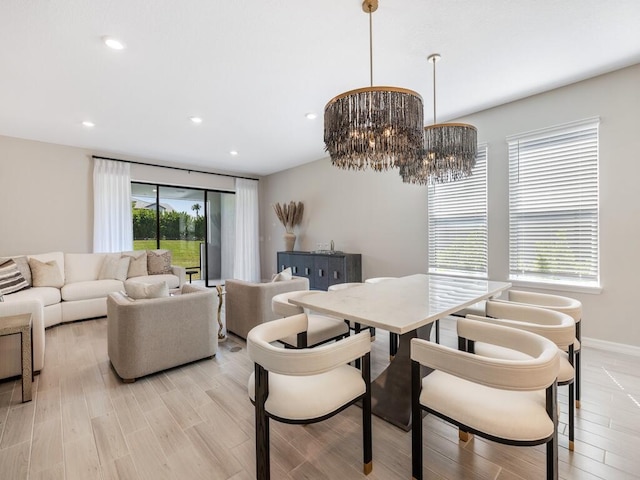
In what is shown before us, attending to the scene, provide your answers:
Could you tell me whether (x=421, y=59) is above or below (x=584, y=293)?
above

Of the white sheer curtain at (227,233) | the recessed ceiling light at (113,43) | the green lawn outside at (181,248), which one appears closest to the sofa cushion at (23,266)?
the green lawn outside at (181,248)

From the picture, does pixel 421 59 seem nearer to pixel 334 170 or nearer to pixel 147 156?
pixel 334 170

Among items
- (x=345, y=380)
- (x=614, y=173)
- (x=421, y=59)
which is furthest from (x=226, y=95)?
(x=614, y=173)

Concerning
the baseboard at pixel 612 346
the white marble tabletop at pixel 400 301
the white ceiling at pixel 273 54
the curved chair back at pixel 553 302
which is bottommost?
the baseboard at pixel 612 346

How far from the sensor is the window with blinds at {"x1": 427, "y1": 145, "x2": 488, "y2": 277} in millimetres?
3701

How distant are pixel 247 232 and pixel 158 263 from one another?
2.17 metres

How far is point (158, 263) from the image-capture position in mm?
5082

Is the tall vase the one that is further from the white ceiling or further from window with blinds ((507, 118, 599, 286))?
window with blinds ((507, 118, 599, 286))

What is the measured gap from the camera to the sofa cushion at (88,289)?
398 centimetres

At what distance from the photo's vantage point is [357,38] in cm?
227

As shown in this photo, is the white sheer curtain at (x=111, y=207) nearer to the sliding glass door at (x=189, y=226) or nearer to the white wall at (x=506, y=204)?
the sliding glass door at (x=189, y=226)

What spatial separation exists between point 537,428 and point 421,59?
8.85 ft

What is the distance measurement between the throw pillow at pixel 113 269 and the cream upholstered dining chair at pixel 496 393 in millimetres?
4799

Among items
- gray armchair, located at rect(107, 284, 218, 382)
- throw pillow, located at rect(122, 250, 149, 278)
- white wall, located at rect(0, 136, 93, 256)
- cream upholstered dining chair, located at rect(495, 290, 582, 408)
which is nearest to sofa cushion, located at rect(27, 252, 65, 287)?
white wall, located at rect(0, 136, 93, 256)
